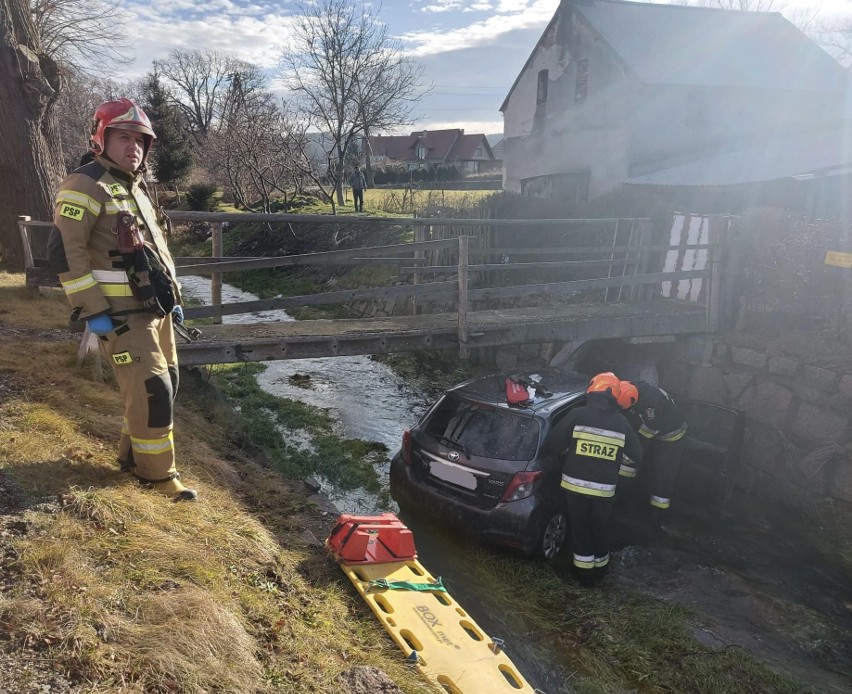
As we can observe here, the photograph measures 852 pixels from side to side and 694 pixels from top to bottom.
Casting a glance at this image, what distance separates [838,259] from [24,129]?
12407mm

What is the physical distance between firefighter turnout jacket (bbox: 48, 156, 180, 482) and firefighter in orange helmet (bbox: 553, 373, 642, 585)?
9.99 feet

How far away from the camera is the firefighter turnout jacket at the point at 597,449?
464cm

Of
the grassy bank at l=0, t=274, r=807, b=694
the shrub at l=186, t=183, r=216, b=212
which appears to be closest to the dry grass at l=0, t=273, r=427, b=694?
the grassy bank at l=0, t=274, r=807, b=694

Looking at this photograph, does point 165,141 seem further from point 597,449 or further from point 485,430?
point 597,449

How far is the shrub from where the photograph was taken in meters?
29.8

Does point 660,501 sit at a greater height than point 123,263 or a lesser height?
lesser

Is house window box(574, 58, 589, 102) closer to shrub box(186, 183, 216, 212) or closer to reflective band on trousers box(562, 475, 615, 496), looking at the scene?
shrub box(186, 183, 216, 212)

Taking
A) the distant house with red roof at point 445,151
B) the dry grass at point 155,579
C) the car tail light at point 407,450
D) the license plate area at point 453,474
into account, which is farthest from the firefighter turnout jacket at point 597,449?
the distant house with red roof at point 445,151

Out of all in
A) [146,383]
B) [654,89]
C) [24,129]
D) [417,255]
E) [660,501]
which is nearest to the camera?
[146,383]

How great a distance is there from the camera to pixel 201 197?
98.1ft

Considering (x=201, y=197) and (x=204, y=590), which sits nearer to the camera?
(x=204, y=590)

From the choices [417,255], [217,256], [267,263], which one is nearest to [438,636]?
[267,263]

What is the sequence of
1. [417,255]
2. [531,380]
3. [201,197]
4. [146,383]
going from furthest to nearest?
1. [201,197]
2. [417,255]
3. [531,380]
4. [146,383]

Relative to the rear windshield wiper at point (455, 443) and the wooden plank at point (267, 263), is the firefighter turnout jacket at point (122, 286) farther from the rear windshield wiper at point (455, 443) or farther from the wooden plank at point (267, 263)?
the wooden plank at point (267, 263)
